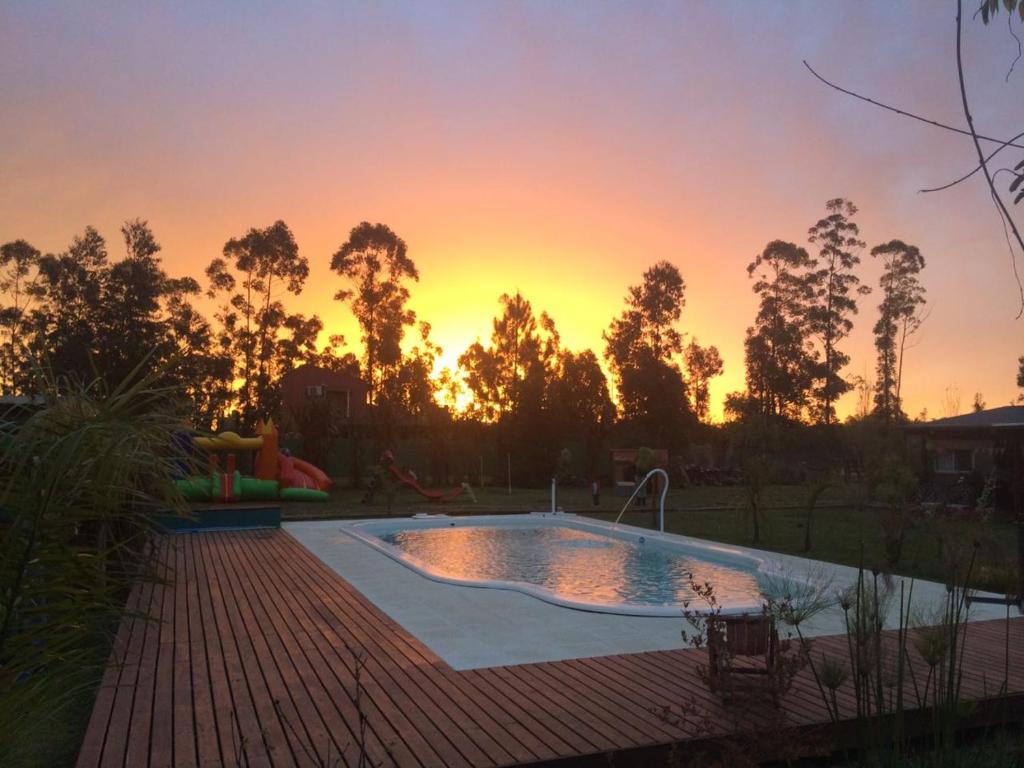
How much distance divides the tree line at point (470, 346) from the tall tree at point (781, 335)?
0.06m

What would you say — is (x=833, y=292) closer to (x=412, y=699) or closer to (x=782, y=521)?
(x=782, y=521)

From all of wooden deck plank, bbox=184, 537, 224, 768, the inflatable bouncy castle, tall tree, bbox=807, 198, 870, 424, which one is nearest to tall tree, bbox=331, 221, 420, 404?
the inflatable bouncy castle

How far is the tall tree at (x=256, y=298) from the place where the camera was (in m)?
26.1

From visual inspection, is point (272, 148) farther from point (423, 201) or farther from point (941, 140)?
point (941, 140)

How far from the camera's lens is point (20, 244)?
27.3 metres

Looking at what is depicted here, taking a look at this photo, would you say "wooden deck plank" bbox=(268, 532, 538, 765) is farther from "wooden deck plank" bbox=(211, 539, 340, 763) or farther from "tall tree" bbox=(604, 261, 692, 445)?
"tall tree" bbox=(604, 261, 692, 445)

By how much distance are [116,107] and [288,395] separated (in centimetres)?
2139

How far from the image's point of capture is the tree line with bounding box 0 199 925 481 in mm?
22281

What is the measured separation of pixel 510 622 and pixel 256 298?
2305 cm

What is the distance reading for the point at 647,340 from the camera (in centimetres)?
3241

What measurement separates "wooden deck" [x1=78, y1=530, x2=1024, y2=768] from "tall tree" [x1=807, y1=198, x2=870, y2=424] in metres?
27.5

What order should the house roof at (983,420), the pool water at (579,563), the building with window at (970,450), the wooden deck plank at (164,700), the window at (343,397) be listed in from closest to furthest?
the wooden deck plank at (164,700), the pool water at (579,563), the building with window at (970,450), the house roof at (983,420), the window at (343,397)

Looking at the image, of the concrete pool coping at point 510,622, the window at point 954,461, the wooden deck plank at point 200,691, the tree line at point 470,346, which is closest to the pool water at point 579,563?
the concrete pool coping at point 510,622

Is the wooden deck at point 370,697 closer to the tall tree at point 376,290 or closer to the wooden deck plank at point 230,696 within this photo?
the wooden deck plank at point 230,696
